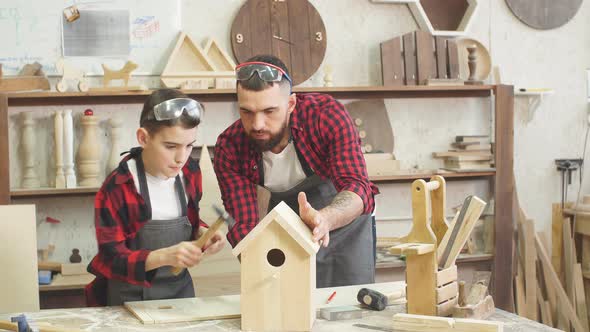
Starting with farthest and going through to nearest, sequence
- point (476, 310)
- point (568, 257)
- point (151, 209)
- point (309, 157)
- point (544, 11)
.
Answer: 1. point (544, 11)
2. point (568, 257)
3. point (309, 157)
4. point (151, 209)
5. point (476, 310)

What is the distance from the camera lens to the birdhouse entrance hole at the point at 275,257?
221 centimetres

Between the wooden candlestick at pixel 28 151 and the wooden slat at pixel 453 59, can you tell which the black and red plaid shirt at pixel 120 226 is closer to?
the wooden candlestick at pixel 28 151

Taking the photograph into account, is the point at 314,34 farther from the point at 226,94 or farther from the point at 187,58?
the point at 187,58

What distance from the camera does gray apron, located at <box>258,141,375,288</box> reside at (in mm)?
3031

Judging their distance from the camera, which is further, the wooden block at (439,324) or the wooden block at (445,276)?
→ the wooden block at (445,276)

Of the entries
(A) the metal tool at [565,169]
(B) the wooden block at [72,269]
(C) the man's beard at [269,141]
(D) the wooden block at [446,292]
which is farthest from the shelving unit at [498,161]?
(D) the wooden block at [446,292]

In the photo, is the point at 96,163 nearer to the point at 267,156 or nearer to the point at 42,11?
the point at 42,11

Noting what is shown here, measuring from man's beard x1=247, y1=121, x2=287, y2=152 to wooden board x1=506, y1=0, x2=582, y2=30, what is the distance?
285 cm

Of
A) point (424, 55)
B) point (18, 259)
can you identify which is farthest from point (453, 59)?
point (18, 259)

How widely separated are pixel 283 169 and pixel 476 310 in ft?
3.76

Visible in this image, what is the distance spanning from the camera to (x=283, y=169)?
308cm

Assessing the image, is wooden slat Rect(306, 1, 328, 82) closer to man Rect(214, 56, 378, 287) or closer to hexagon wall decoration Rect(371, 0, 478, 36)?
hexagon wall decoration Rect(371, 0, 478, 36)

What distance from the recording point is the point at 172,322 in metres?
2.22

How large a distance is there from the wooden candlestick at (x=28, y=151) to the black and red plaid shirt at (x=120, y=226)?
1.74 m
